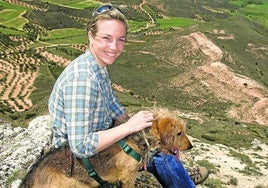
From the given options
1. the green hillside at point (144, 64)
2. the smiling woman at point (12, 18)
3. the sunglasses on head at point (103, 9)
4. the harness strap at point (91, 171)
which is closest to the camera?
the sunglasses on head at point (103, 9)

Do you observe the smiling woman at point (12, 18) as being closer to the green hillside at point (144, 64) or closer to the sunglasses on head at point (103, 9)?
the green hillside at point (144, 64)

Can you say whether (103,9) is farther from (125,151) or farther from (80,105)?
(125,151)

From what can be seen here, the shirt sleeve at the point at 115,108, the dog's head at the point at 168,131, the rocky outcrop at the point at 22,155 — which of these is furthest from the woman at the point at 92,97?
the rocky outcrop at the point at 22,155

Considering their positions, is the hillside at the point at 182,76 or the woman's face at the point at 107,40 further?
the hillside at the point at 182,76

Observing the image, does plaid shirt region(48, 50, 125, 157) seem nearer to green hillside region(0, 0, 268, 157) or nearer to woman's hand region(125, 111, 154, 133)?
woman's hand region(125, 111, 154, 133)

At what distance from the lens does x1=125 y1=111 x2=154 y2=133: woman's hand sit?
4.96m

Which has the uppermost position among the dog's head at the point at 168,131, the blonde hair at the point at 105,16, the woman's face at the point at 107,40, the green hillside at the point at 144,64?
the blonde hair at the point at 105,16

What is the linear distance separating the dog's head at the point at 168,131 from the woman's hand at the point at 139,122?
9.5 inches

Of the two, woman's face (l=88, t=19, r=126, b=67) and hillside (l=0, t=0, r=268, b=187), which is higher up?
woman's face (l=88, t=19, r=126, b=67)

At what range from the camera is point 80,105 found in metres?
4.79

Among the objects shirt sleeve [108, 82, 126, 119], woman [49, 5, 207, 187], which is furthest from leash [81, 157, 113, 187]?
shirt sleeve [108, 82, 126, 119]

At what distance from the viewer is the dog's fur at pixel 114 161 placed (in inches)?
209

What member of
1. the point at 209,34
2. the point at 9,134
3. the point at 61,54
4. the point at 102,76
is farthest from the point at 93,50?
the point at 209,34

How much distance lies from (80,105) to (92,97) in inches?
8.1
